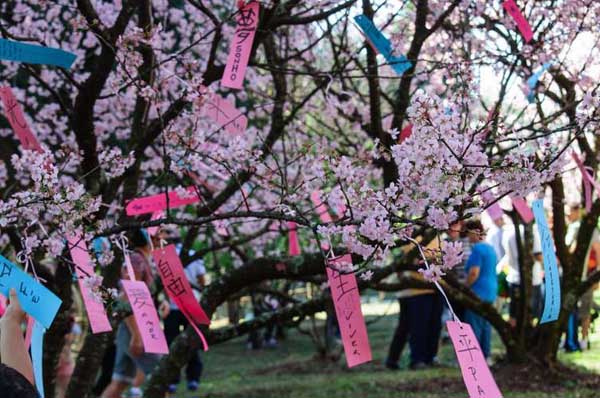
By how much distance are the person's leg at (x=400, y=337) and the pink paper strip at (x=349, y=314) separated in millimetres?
5570

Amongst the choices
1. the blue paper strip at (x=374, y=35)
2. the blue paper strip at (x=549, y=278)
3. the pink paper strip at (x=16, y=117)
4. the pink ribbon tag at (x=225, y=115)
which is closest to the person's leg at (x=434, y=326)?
the blue paper strip at (x=374, y=35)

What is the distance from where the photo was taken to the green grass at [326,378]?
6.41 meters

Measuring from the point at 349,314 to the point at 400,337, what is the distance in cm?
566

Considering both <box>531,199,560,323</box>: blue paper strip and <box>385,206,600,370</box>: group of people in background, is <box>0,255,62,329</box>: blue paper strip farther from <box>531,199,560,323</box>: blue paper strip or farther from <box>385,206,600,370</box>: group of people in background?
<box>385,206,600,370</box>: group of people in background

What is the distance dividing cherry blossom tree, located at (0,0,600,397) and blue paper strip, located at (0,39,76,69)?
244 mm

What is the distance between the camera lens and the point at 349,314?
8.46 feet

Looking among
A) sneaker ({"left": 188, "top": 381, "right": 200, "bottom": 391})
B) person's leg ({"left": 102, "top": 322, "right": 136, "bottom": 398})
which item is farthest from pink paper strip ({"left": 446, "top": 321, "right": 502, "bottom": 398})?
sneaker ({"left": 188, "top": 381, "right": 200, "bottom": 391})

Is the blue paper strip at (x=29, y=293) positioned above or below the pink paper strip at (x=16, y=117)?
below

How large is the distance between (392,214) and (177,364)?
2.46m

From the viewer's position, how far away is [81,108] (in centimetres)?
363

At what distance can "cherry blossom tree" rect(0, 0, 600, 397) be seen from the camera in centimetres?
223

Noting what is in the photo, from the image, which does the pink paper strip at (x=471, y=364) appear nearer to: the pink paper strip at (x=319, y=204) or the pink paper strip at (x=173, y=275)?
the pink paper strip at (x=319, y=204)

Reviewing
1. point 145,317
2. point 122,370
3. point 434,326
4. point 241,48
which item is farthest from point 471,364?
point 434,326

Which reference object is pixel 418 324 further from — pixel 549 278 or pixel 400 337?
pixel 549 278
